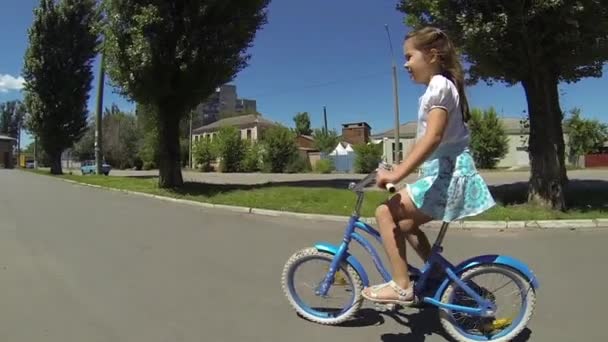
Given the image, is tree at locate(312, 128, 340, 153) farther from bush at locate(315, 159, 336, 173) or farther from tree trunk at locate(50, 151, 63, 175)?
tree trunk at locate(50, 151, 63, 175)

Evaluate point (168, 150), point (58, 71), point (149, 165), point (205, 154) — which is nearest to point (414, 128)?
point (205, 154)

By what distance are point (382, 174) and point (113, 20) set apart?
1582cm

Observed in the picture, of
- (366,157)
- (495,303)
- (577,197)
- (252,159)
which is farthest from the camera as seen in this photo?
(252,159)

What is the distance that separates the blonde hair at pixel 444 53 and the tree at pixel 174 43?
1374 centimetres

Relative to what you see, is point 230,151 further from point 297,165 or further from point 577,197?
point 577,197

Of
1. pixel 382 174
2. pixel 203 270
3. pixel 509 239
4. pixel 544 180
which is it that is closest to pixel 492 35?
pixel 544 180

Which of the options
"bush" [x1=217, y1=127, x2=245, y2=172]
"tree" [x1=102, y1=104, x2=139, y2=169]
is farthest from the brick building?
"bush" [x1=217, y1=127, x2=245, y2=172]

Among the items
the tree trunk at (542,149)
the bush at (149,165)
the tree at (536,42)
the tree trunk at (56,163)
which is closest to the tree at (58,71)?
the tree trunk at (56,163)

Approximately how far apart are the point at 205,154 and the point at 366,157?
17872mm

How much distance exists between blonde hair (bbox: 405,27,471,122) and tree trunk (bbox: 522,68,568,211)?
8948 millimetres

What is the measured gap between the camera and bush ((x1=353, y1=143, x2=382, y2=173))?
44.1 m

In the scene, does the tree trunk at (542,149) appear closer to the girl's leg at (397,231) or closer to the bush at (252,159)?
the girl's leg at (397,231)

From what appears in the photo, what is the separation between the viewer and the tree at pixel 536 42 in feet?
37.0

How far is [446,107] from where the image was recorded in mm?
3684
